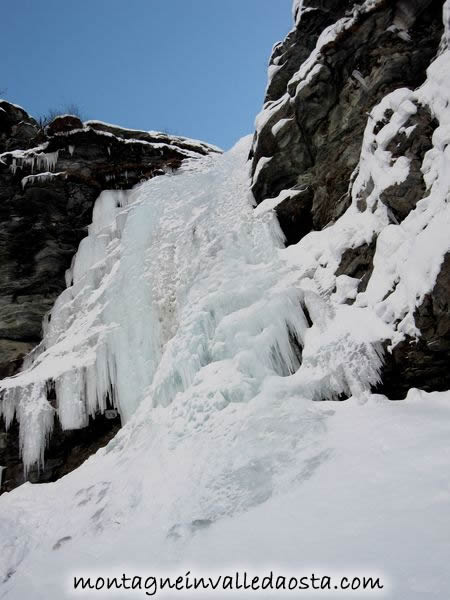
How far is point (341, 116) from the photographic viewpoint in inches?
345

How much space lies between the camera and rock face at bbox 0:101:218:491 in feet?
39.0

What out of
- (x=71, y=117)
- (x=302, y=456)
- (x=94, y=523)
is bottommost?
(x=94, y=523)

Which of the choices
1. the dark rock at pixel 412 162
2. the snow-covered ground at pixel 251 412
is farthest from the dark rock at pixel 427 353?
the dark rock at pixel 412 162

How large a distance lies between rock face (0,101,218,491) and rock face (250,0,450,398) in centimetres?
534

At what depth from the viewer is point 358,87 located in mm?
8500

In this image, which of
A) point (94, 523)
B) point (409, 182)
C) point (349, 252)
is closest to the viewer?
point (94, 523)

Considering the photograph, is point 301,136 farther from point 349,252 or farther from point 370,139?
point 349,252

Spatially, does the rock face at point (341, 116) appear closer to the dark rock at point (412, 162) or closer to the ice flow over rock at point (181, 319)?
the dark rock at point (412, 162)

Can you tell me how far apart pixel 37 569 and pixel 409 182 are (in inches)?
265

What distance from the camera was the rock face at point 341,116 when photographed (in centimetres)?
643

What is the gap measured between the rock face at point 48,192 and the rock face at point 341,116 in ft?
17.5

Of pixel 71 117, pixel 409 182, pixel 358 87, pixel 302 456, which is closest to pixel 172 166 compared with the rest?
pixel 71 117

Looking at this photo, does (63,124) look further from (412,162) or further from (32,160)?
(412,162)

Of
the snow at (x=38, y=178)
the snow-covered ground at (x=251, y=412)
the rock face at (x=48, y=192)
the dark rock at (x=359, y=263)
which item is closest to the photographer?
the snow-covered ground at (x=251, y=412)
